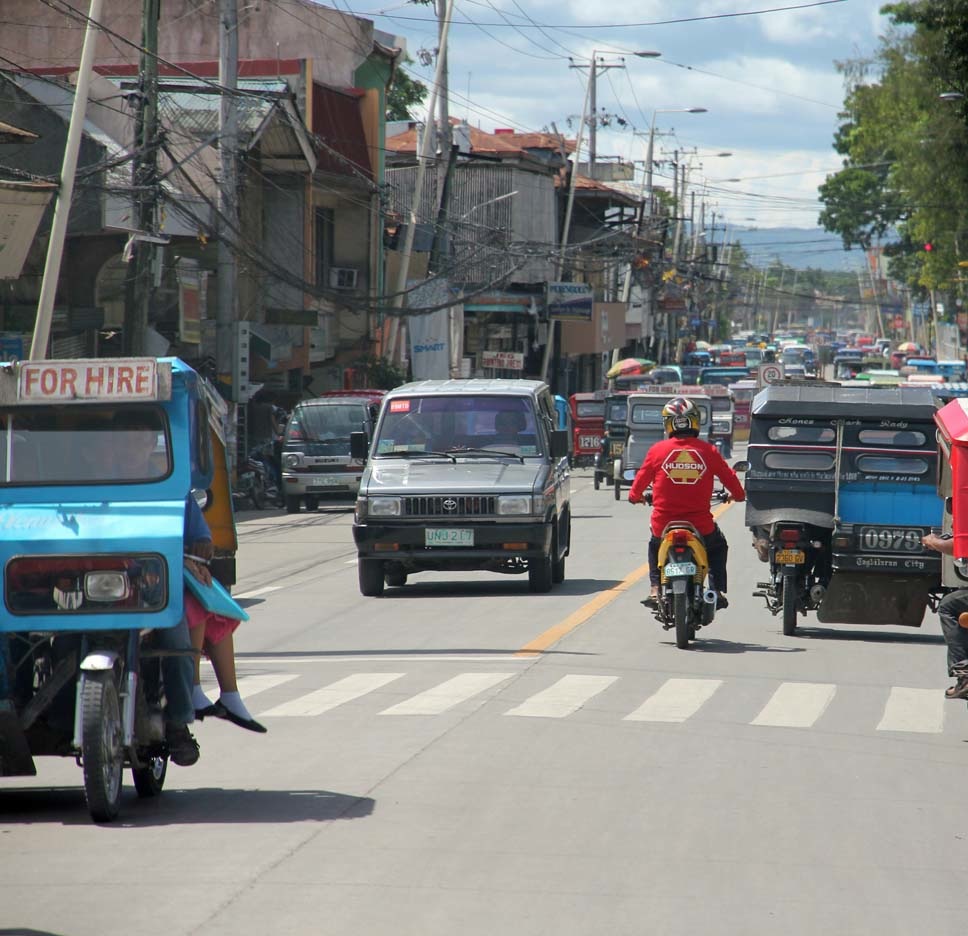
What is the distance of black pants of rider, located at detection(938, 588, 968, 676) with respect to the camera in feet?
32.3

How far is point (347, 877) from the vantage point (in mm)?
6422

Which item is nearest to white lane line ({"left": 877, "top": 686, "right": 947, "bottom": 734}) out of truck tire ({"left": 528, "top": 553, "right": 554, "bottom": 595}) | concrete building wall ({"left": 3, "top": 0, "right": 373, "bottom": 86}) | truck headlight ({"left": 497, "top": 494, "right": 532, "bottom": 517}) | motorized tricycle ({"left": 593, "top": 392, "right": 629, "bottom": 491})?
truck headlight ({"left": 497, "top": 494, "right": 532, "bottom": 517})

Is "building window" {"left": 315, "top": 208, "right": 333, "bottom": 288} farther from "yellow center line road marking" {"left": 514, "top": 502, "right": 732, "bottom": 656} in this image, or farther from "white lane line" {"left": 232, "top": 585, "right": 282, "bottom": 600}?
"yellow center line road marking" {"left": 514, "top": 502, "right": 732, "bottom": 656}

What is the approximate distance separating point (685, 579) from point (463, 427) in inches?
199

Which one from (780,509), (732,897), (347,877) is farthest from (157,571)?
(780,509)

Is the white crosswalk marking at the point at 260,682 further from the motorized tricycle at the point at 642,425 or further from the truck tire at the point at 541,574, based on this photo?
the motorized tricycle at the point at 642,425

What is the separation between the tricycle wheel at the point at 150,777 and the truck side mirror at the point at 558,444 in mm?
10345

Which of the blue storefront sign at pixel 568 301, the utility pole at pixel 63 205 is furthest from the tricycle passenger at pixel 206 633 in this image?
the blue storefront sign at pixel 568 301

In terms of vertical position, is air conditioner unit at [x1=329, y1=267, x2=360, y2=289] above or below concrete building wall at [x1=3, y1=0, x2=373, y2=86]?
below

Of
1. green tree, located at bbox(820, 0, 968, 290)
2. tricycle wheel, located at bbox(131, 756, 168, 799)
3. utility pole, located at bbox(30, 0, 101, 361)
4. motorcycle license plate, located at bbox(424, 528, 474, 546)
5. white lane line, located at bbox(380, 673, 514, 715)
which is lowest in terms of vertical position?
white lane line, located at bbox(380, 673, 514, 715)

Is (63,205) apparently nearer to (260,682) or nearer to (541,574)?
(541,574)

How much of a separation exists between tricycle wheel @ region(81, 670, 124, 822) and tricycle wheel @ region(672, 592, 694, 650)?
7167 millimetres

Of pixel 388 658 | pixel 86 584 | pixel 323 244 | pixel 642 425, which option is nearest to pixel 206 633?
pixel 86 584

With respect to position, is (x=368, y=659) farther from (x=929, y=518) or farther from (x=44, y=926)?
(x=44, y=926)
